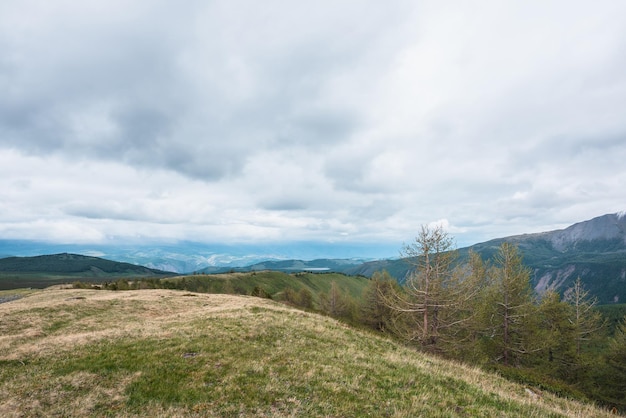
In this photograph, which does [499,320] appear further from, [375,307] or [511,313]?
[375,307]

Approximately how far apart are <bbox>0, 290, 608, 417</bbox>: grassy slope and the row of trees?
36.7 ft

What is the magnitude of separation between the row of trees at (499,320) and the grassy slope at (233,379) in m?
11.2

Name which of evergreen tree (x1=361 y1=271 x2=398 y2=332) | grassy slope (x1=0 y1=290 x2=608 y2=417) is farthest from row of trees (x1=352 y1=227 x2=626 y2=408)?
evergreen tree (x1=361 y1=271 x2=398 y2=332)

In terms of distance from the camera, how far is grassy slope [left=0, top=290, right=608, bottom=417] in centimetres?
1041

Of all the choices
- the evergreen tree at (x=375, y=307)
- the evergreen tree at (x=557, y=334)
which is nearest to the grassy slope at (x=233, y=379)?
the evergreen tree at (x=557, y=334)

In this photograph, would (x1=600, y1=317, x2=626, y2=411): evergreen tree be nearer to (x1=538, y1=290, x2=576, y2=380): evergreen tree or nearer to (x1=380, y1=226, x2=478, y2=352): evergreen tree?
(x1=538, y1=290, x2=576, y2=380): evergreen tree

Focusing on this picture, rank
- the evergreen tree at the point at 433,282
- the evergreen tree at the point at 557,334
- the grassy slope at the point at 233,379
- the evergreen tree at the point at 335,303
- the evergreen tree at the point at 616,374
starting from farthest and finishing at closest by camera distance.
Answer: the evergreen tree at the point at 335,303
the evergreen tree at the point at 616,374
the evergreen tree at the point at 557,334
the evergreen tree at the point at 433,282
the grassy slope at the point at 233,379

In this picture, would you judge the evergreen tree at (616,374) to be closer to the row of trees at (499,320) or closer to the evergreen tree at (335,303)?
the row of trees at (499,320)

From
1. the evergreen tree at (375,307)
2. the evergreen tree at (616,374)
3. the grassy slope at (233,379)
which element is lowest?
the evergreen tree at (616,374)

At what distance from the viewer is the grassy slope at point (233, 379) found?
34.2ft

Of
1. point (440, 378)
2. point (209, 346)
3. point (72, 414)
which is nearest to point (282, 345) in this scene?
point (209, 346)

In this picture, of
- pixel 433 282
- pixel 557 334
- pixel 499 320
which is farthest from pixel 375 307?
pixel 433 282

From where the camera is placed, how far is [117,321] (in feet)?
89.9

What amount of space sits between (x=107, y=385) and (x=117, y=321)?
61.2 ft
